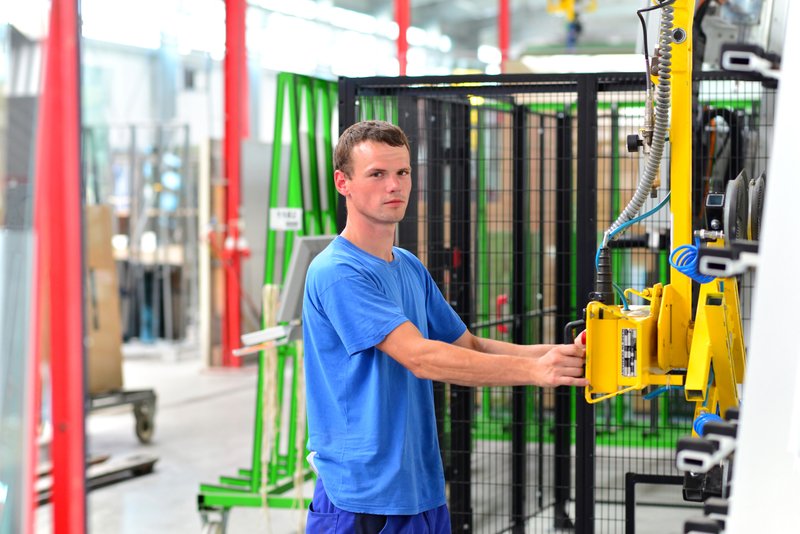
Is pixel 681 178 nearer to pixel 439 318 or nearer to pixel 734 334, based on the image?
pixel 734 334

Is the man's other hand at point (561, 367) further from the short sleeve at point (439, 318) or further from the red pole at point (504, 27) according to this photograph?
the red pole at point (504, 27)

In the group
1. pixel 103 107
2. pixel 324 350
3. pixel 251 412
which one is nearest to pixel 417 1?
pixel 103 107

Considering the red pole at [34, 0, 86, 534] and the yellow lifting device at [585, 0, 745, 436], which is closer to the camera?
the yellow lifting device at [585, 0, 745, 436]

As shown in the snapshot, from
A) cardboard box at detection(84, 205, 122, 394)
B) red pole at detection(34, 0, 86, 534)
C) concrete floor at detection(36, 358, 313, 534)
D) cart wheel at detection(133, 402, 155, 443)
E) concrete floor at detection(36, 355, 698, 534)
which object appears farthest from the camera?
cart wheel at detection(133, 402, 155, 443)

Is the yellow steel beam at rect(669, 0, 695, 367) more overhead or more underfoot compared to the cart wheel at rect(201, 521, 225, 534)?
more overhead

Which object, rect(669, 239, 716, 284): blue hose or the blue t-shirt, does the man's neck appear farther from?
rect(669, 239, 716, 284): blue hose

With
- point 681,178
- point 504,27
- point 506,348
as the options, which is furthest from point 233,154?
point 681,178

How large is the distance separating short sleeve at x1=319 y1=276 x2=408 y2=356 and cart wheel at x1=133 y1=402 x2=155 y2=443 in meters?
4.41

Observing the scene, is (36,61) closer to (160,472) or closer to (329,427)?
(329,427)

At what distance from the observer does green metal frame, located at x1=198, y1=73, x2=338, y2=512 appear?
141 inches

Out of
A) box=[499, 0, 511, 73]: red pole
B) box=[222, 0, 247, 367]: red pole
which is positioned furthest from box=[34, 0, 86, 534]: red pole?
box=[499, 0, 511, 73]: red pole

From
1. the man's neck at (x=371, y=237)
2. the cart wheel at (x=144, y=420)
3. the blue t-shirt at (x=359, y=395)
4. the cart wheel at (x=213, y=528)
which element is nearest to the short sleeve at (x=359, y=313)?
the blue t-shirt at (x=359, y=395)

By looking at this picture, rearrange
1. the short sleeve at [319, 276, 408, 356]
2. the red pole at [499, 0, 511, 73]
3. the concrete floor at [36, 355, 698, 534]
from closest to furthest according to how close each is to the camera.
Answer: the short sleeve at [319, 276, 408, 356], the concrete floor at [36, 355, 698, 534], the red pole at [499, 0, 511, 73]

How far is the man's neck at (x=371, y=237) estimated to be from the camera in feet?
6.45
